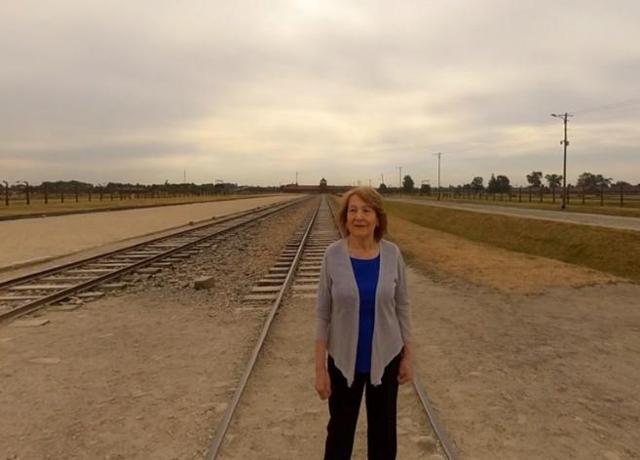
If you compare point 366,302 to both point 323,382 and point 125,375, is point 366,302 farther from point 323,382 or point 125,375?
point 125,375

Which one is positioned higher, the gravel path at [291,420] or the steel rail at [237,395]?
the steel rail at [237,395]

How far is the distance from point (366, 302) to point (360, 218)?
1.49ft

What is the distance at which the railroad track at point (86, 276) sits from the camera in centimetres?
902

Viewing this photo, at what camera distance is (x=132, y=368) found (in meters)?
5.64

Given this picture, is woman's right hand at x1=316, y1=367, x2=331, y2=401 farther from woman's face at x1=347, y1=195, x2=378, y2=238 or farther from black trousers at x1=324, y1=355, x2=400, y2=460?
woman's face at x1=347, y1=195, x2=378, y2=238

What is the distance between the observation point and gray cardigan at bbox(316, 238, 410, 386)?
106 inches

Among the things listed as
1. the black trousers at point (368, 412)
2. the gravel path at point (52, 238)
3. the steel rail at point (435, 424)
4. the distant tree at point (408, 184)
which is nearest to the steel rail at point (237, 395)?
the black trousers at point (368, 412)

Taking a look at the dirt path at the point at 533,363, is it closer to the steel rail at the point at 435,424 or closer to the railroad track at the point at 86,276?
the steel rail at the point at 435,424

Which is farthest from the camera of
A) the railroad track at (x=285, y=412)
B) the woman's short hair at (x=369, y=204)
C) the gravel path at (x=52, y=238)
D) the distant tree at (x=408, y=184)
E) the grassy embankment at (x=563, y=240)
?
the distant tree at (x=408, y=184)

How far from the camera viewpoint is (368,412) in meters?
3.00

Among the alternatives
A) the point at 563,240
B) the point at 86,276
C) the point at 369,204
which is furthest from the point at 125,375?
the point at 563,240

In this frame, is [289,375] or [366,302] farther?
[289,375]

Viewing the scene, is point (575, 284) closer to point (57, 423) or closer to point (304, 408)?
point (304, 408)

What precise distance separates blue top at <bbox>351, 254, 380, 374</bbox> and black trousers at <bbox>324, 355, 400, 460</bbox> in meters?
0.13
